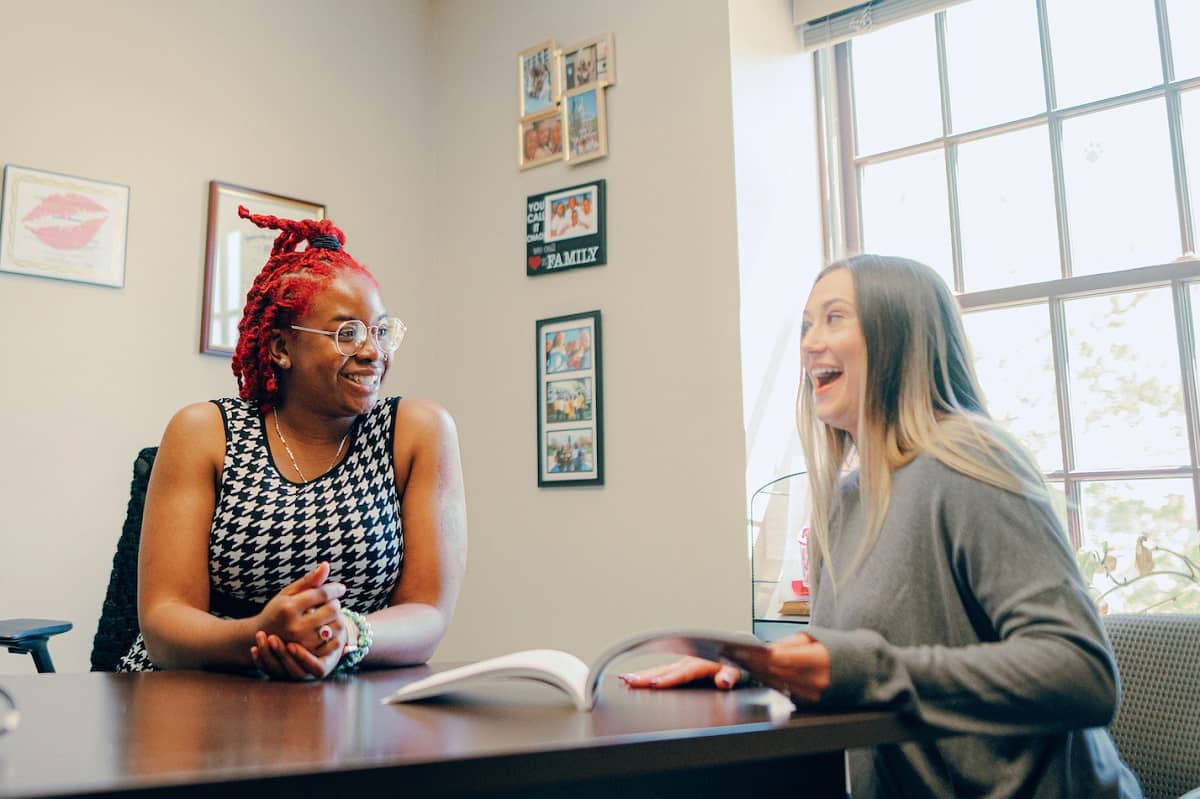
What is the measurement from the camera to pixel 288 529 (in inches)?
58.2

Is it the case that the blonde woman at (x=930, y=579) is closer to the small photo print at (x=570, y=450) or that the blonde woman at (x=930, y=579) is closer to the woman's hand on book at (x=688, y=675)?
the woman's hand on book at (x=688, y=675)

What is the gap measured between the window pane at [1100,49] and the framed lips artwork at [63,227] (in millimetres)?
2652

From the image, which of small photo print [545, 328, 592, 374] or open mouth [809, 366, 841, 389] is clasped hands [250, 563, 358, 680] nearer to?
open mouth [809, 366, 841, 389]

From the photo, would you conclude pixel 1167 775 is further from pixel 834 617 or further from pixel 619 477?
pixel 619 477

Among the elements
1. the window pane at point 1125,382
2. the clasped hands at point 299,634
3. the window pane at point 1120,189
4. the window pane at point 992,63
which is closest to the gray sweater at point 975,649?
the clasped hands at point 299,634

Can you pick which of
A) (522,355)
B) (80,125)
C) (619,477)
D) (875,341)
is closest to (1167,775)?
(875,341)

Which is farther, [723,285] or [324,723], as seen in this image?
[723,285]

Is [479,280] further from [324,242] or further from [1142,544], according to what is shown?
[1142,544]

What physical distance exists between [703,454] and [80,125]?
2.00 meters

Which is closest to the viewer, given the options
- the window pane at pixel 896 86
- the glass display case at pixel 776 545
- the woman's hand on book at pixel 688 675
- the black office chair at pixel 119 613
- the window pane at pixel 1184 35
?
the woman's hand on book at pixel 688 675

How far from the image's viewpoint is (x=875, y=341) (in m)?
1.18

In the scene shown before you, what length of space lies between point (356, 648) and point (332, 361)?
0.52m

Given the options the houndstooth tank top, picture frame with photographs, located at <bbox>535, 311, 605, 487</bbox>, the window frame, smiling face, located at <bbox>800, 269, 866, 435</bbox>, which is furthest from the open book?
picture frame with photographs, located at <bbox>535, 311, 605, 487</bbox>

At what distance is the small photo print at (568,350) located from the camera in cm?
309
